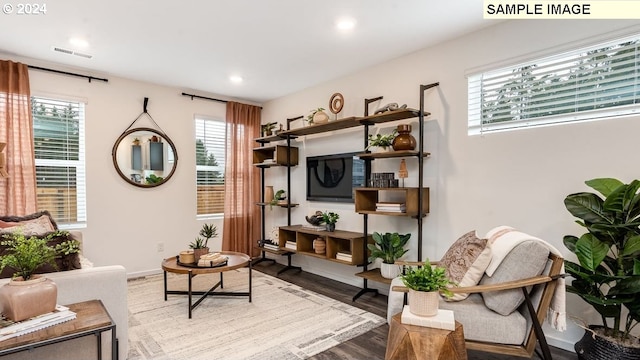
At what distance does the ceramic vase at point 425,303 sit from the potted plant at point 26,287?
1881 millimetres

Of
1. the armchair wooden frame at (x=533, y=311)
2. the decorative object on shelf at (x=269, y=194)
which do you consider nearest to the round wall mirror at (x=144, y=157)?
the decorative object on shelf at (x=269, y=194)

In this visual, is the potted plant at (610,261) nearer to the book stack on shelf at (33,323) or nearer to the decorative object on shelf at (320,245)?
the decorative object on shelf at (320,245)

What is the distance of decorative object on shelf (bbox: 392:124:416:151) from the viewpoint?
10.4ft

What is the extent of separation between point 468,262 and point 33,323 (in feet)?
8.00

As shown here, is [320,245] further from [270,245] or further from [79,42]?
[79,42]

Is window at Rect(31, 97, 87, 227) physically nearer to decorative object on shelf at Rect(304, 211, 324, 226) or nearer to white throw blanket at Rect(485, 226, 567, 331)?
decorative object on shelf at Rect(304, 211, 324, 226)

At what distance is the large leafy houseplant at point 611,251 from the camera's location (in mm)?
1905

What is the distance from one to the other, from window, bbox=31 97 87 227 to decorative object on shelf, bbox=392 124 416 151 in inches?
144

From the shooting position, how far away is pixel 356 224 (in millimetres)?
3984

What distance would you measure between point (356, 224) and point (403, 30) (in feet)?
7.07

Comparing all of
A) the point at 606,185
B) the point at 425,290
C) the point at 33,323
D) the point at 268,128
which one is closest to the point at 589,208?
the point at 606,185

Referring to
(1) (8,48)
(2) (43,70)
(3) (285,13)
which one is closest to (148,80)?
(2) (43,70)

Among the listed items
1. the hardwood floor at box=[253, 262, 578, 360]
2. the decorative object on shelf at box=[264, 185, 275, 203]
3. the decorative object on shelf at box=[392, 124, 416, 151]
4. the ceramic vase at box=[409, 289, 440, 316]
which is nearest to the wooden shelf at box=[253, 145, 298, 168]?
the decorative object on shelf at box=[264, 185, 275, 203]

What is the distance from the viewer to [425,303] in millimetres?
1827
